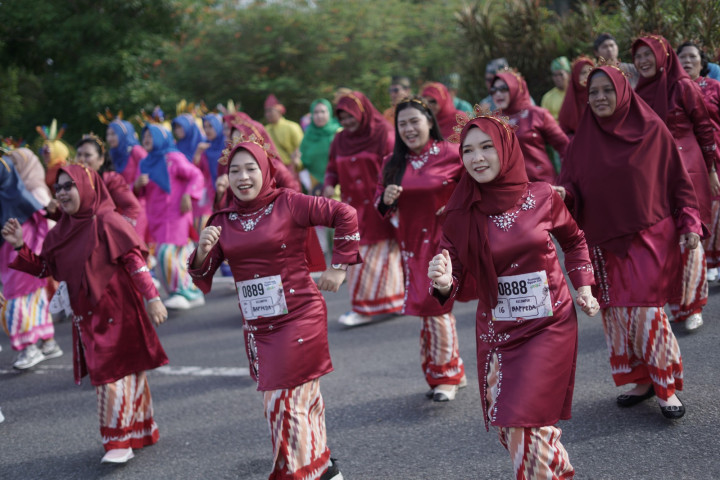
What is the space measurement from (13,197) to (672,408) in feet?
17.8

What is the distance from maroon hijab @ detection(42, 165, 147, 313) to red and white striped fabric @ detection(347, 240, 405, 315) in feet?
9.42

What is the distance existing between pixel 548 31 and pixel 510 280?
994cm

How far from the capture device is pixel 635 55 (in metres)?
5.75

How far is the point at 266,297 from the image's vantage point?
3971mm

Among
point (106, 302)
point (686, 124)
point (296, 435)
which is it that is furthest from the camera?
point (686, 124)

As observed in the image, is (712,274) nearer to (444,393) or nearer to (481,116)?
A: (444,393)

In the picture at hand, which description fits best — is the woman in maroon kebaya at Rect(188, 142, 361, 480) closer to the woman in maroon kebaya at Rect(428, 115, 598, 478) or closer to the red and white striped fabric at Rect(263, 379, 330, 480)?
the red and white striped fabric at Rect(263, 379, 330, 480)

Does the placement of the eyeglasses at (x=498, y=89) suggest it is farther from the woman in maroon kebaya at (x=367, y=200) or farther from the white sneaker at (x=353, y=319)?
the white sneaker at (x=353, y=319)

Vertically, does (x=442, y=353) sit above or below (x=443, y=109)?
below

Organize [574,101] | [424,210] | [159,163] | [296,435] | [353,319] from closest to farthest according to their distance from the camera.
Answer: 1. [296,435]
2. [424,210]
3. [574,101]
4. [353,319]
5. [159,163]

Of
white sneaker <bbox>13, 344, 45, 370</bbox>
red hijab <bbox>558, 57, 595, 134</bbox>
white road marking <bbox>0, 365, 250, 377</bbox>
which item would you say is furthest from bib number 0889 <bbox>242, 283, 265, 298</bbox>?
white sneaker <bbox>13, 344, 45, 370</bbox>

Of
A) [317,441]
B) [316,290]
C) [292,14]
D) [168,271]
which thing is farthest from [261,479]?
[292,14]

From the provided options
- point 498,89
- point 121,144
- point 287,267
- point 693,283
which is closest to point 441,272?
point 287,267

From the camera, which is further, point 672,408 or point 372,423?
point 372,423
